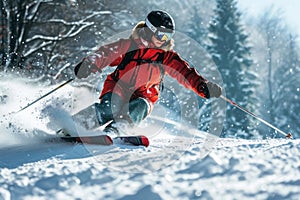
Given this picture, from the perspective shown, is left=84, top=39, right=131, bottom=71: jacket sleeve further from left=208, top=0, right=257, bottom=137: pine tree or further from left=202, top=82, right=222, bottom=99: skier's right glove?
left=208, top=0, right=257, bottom=137: pine tree

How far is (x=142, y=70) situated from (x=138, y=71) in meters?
0.05

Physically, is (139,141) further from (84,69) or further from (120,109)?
(84,69)

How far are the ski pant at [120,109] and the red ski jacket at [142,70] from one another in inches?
4.0

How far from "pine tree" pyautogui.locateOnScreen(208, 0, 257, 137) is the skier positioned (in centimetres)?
1793

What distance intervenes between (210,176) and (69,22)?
11673 mm

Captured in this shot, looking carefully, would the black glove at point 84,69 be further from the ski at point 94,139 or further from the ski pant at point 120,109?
the ski at point 94,139

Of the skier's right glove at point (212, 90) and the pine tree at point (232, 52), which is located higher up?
the pine tree at point (232, 52)

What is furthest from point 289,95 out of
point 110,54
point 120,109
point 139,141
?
point 139,141

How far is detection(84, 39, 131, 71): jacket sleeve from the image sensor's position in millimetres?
4801

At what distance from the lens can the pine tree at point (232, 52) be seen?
22.8m

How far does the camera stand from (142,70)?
16.6 feet

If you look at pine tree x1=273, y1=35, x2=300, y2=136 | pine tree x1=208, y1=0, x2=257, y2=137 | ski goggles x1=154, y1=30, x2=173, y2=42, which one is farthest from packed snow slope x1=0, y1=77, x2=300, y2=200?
pine tree x1=273, y1=35, x2=300, y2=136

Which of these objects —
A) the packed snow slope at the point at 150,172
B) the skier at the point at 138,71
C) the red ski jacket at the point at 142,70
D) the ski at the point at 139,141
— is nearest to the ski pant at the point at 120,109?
the skier at the point at 138,71

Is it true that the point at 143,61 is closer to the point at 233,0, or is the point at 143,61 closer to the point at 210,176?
the point at 210,176
